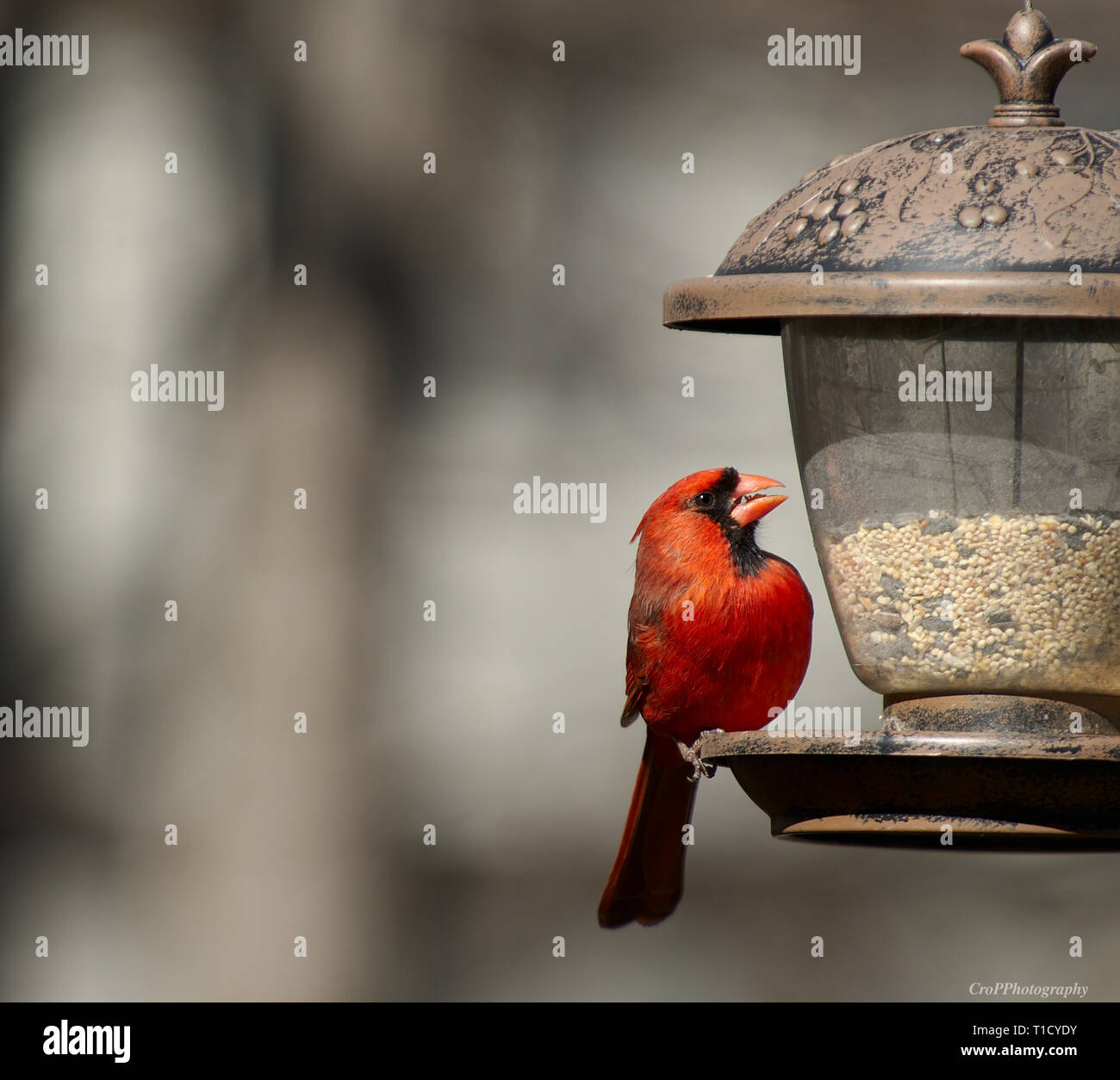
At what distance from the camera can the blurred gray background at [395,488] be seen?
7.88 m

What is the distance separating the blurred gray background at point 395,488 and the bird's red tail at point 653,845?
2.49 m

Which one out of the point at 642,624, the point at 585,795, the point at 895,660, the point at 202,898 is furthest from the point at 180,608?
the point at 895,660

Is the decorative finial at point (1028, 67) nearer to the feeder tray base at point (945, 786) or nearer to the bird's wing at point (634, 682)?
the feeder tray base at point (945, 786)

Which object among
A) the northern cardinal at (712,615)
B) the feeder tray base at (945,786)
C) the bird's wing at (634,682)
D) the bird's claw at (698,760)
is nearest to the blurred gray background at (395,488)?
the bird's wing at (634,682)

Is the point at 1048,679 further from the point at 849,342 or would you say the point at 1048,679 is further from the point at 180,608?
the point at 180,608

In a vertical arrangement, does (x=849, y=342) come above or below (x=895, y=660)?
above

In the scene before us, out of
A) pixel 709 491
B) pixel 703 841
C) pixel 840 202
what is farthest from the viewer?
pixel 703 841

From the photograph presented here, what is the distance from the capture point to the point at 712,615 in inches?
182

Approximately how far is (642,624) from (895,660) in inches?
40.0

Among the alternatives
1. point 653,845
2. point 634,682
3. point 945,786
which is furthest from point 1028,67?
point 653,845

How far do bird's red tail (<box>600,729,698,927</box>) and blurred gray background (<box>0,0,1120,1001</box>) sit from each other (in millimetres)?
2491

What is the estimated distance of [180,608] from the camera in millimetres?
8398

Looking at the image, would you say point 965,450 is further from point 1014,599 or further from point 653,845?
point 653,845

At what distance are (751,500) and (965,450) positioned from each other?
2.98 ft
